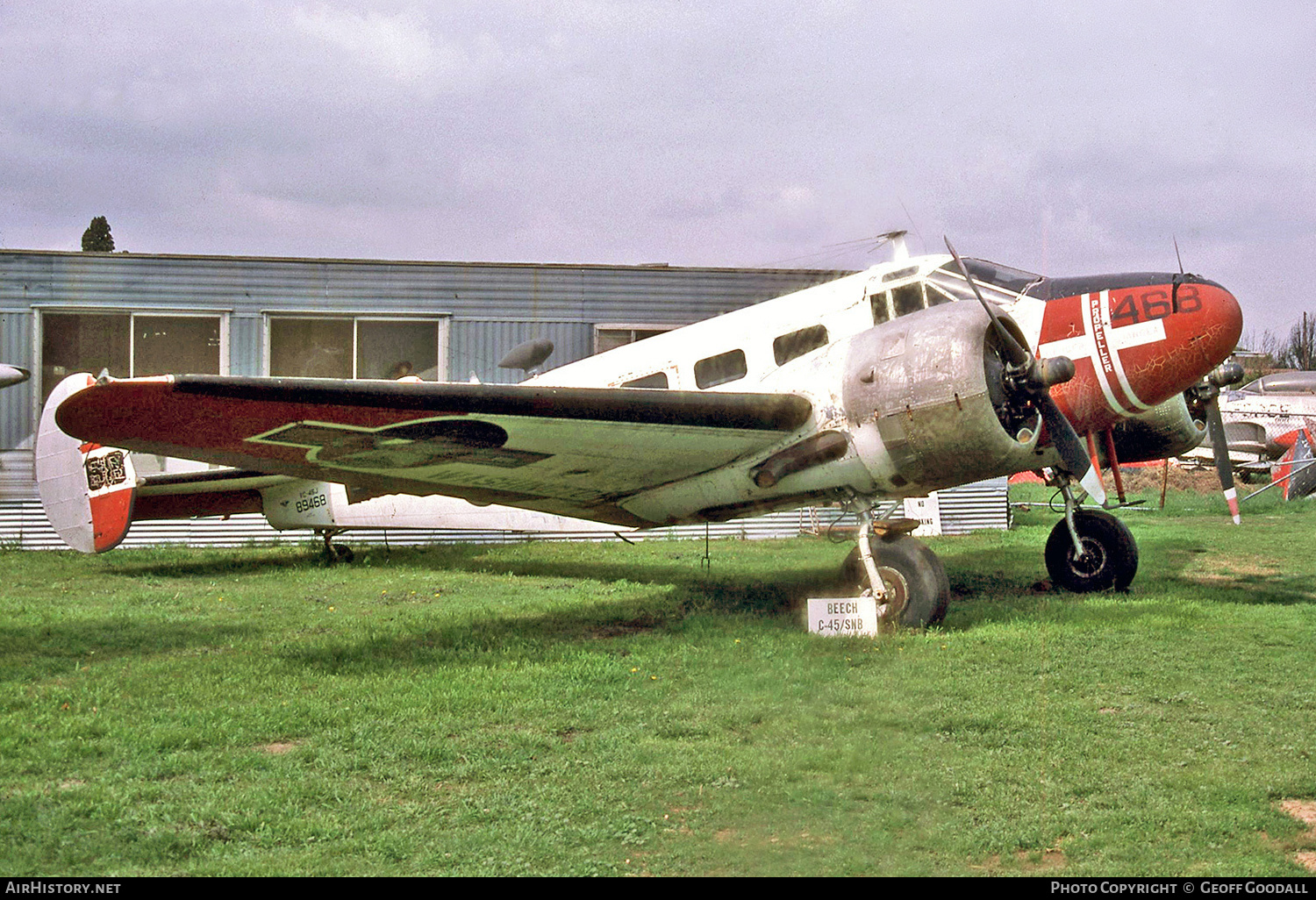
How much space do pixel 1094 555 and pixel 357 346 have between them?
10563 millimetres

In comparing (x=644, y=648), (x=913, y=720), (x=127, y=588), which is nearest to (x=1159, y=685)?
(x=913, y=720)

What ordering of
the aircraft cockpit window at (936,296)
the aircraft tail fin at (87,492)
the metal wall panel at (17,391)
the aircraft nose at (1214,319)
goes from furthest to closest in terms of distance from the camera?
the metal wall panel at (17,391)
the aircraft tail fin at (87,492)
the aircraft cockpit window at (936,296)
the aircraft nose at (1214,319)

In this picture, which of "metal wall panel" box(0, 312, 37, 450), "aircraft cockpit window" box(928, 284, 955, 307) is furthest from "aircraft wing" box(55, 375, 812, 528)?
"metal wall panel" box(0, 312, 37, 450)

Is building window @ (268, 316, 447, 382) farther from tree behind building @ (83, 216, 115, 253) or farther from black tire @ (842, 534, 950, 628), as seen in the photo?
tree behind building @ (83, 216, 115, 253)

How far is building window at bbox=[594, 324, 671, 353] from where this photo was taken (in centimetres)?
1577

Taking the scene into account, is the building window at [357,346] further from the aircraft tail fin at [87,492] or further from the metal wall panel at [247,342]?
the aircraft tail fin at [87,492]

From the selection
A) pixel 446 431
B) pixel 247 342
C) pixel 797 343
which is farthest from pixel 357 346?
pixel 446 431

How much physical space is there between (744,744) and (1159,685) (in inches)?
105

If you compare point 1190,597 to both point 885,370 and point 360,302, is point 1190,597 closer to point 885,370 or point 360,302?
point 885,370

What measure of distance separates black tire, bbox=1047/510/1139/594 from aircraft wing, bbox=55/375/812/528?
3.66 m

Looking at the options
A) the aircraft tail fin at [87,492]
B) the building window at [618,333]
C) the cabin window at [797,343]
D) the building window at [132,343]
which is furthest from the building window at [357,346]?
the cabin window at [797,343]

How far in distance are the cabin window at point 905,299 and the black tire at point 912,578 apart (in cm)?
190

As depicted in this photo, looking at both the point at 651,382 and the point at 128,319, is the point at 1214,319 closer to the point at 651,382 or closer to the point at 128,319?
the point at 651,382

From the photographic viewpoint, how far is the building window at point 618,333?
1577cm
